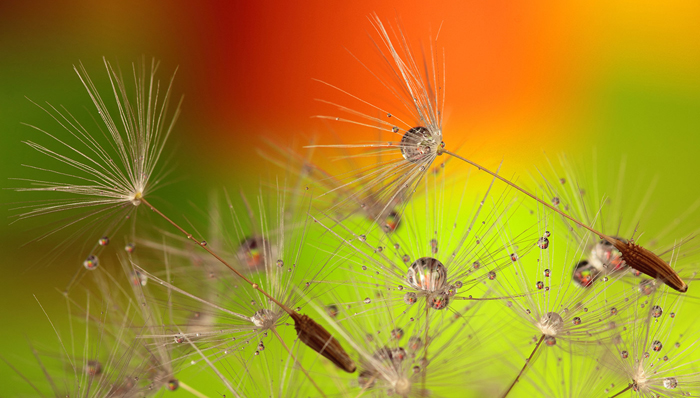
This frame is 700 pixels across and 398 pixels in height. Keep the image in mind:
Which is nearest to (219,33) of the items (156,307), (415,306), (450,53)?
(450,53)

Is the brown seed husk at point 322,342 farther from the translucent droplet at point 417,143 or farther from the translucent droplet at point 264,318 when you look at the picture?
the translucent droplet at point 417,143

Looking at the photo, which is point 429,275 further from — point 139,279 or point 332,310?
point 139,279

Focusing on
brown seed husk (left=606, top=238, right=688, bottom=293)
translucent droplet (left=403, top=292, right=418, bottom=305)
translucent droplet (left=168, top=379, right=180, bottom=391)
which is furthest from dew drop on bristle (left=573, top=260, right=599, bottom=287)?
translucent droplet (left=168, top=379, right=180, bottom=391)

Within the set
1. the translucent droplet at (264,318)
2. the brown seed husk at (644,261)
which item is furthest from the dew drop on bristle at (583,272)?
the translucent droplet at (264,318)

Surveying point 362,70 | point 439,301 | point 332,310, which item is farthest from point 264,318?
point 362,70

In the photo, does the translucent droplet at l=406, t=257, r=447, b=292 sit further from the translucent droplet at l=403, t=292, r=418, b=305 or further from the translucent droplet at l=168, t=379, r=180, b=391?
the translucent droplet at l=168, t=379, r=180, b=391

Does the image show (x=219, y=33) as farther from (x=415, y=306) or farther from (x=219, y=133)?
(x=415, y=306)
